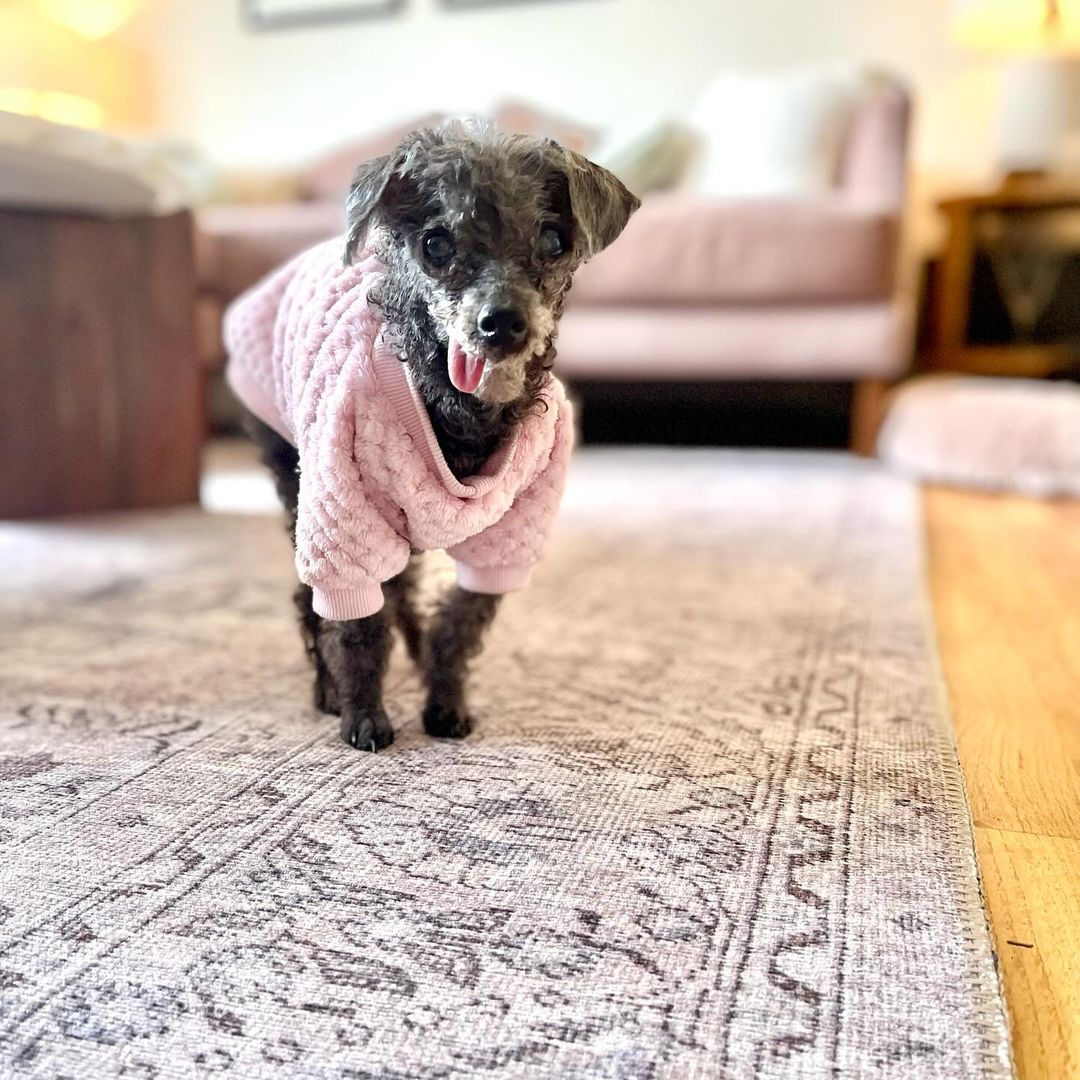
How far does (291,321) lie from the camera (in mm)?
1130

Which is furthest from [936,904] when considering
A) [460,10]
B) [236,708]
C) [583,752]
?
[460,10]

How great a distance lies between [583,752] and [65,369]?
1695 millimetres

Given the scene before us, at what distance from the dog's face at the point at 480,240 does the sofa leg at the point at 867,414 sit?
2.43 meters

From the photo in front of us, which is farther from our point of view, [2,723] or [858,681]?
[858,681]

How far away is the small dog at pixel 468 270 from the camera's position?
92 centimetres

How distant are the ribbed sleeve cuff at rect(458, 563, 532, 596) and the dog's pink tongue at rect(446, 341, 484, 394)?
0.25 metres

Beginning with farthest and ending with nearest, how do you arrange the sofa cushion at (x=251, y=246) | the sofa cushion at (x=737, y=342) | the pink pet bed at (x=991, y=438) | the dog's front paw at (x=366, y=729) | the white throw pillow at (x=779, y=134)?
1. the white throw pillow at (x=779, y=134)
2. the sofa cushion at (x=251, y=246)
3. the sofa cushion at (x=737, y=342)
4. the pink pet bed at (x=991, y=438)
5. the dog's front paw at (x=366, y=729)

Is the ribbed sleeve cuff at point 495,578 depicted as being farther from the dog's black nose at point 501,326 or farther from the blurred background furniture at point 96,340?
the blurred background furniture at point 96,340

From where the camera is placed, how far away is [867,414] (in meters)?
3.28

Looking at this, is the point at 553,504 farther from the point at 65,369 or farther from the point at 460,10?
the point at 460,10

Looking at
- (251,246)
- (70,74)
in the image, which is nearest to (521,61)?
(251,246)

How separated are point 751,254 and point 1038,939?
8.62 ft

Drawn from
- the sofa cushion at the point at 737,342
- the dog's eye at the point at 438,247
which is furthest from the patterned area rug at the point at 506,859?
the sofa cushion at the point at 737,342

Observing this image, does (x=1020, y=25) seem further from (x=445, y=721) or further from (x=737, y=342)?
(x=445, y=721)
